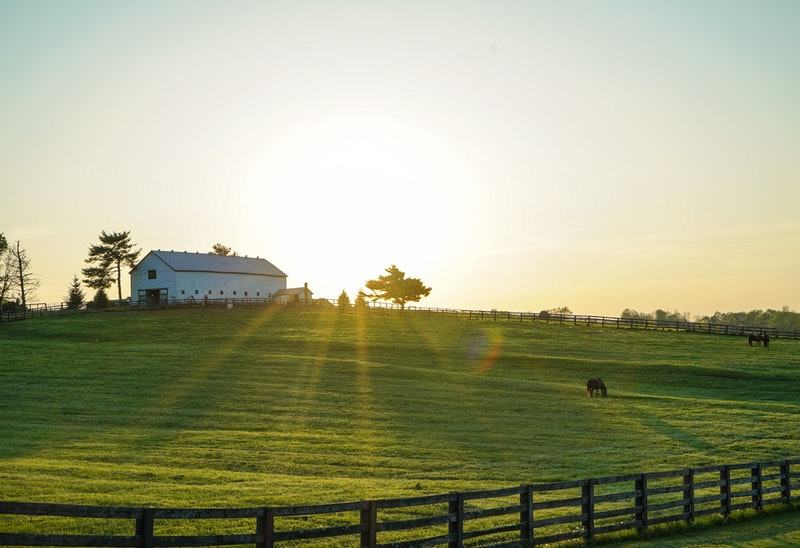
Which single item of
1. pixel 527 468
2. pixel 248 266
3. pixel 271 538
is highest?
pixel 248 266

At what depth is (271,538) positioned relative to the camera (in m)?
12.7

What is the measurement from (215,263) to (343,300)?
67.1 feet

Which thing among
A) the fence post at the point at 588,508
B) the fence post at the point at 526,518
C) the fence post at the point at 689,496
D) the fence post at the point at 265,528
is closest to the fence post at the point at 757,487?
the fence post at the point at 689,496

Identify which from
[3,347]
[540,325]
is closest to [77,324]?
[3,347]

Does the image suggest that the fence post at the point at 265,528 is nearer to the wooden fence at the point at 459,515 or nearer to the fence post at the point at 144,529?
the wooden fence at the point at 459,515

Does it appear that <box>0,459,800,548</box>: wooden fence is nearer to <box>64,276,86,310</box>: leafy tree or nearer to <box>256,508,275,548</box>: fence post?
<box>256,508,275,548</box>: fence post

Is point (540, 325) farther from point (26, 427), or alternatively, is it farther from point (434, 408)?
point (26, 427)

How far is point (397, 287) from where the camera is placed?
144 meters

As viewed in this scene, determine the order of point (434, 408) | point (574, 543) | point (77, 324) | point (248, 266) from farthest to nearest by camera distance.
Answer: point (248, 266)
point (77, 324)
point (434, 408)
point (574, 543)

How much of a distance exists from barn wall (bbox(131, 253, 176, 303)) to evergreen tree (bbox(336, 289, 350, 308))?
24.0 metres

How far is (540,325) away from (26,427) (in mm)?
65557

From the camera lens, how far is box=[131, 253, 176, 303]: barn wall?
114875 millimetres

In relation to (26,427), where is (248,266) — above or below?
above

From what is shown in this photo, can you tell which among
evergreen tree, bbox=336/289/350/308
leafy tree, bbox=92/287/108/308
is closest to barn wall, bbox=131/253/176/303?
leafy tree, bbox=92/287/108/308
